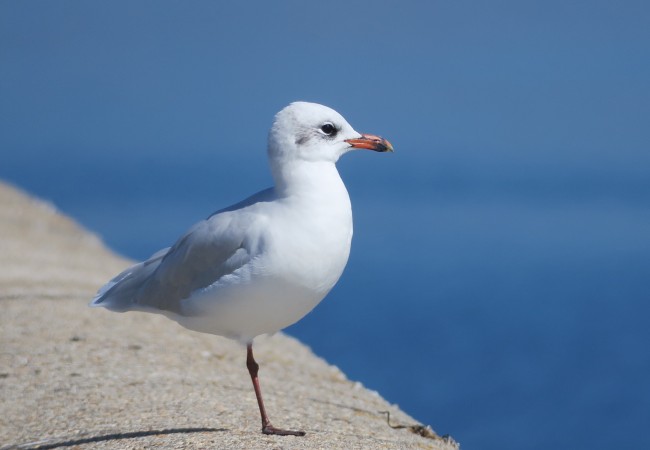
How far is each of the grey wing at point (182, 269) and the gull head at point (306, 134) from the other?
365 millimetres

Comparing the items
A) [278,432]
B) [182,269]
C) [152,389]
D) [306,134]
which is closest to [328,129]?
[306,134]

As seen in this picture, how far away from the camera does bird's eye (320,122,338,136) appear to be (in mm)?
4059

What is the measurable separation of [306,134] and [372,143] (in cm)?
31

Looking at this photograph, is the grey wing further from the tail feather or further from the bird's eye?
the bird's eye

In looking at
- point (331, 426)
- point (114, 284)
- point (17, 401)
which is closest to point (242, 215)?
point (114, 284)

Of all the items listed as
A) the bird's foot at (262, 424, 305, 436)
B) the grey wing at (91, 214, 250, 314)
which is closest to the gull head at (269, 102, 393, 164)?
the grey wing at (91, 214, 250, 314)

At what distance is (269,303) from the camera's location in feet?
12.8

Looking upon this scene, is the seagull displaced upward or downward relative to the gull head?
downward

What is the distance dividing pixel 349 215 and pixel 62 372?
2369 mm

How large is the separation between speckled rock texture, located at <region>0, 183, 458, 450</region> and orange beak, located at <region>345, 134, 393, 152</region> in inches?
48.8

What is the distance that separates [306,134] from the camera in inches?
159

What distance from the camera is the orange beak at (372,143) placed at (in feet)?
13.6

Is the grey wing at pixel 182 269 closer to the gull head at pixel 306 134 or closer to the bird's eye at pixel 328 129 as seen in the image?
the gull head at pixel 306 134

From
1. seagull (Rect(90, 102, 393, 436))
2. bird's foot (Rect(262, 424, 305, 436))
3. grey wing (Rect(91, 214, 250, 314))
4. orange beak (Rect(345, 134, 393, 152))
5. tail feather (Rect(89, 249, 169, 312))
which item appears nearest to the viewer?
seagull (Rect(90, 102, 393, 436))
